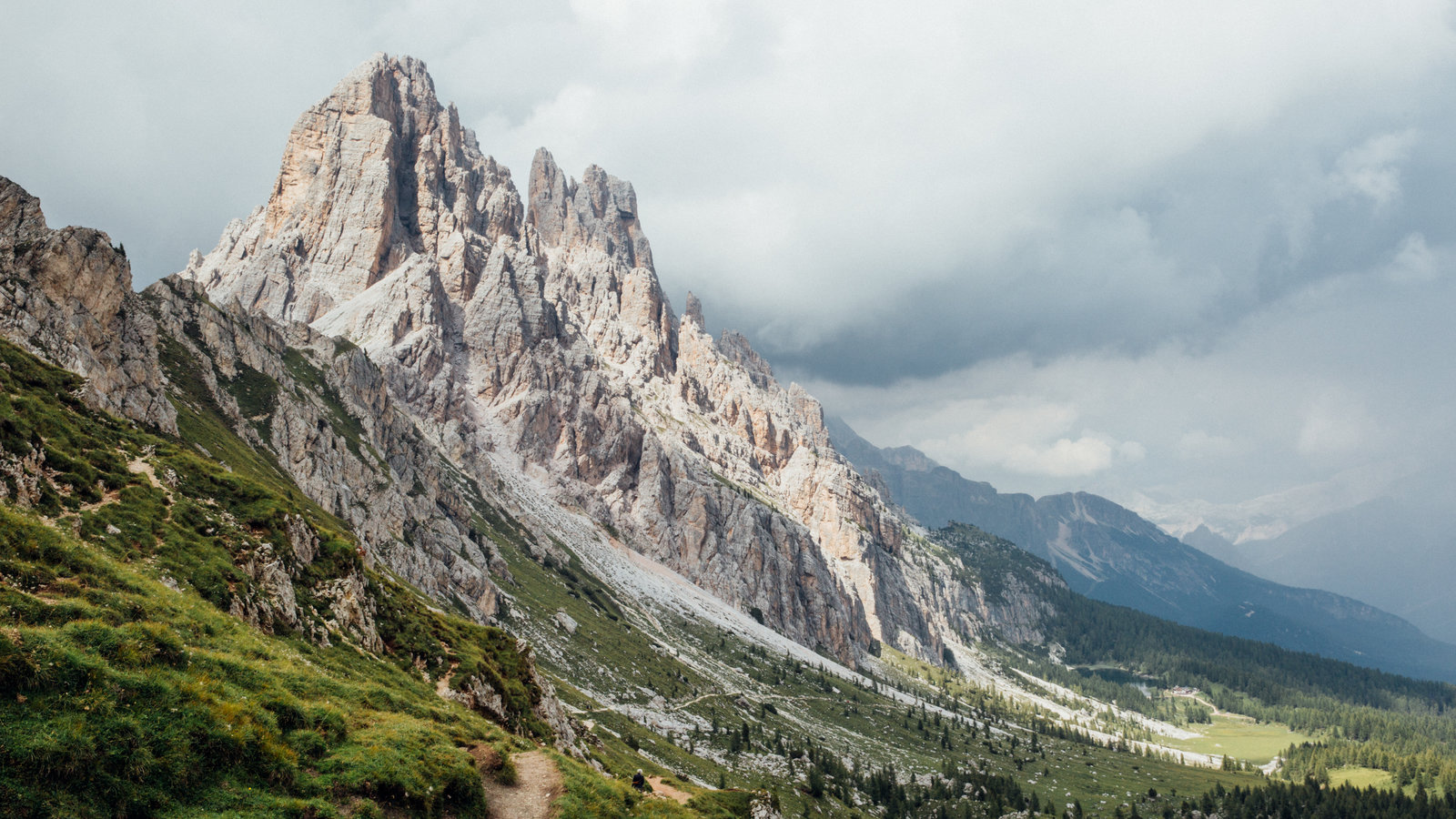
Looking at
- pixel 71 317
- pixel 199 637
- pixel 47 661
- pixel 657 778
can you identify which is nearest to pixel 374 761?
pixel 199 637

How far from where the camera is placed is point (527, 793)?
26.3 metres

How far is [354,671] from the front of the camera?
31.0 meters

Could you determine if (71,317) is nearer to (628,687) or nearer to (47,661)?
(47,661)

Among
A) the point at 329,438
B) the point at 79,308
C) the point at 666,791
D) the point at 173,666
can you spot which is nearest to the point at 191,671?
the point at 173,666

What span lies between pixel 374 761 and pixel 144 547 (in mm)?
16259

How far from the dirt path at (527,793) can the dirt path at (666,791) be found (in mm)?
13450

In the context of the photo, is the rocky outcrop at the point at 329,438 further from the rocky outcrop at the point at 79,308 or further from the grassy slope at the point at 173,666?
the grassy slope at the point at 173,666

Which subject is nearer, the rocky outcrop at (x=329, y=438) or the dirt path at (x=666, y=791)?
the dirt path at (x=666, y=791)

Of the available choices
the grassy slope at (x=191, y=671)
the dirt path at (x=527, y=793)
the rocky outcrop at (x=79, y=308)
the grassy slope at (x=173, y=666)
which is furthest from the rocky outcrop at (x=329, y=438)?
the dirt path at (x=527, y=793)

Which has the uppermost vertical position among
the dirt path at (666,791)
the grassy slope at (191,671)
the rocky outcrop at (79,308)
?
the rocky outcrop at (79,308)

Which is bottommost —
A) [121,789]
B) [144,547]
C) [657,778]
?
[657,778]

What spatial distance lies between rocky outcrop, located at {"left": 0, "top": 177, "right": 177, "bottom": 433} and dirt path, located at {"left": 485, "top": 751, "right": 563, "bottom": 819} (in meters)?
46.4

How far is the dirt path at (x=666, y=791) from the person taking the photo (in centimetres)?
4022

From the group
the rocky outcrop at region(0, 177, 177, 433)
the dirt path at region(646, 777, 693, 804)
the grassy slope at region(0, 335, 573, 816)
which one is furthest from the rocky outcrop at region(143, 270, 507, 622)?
the dirt path at region(646, 777, 693, 804)
